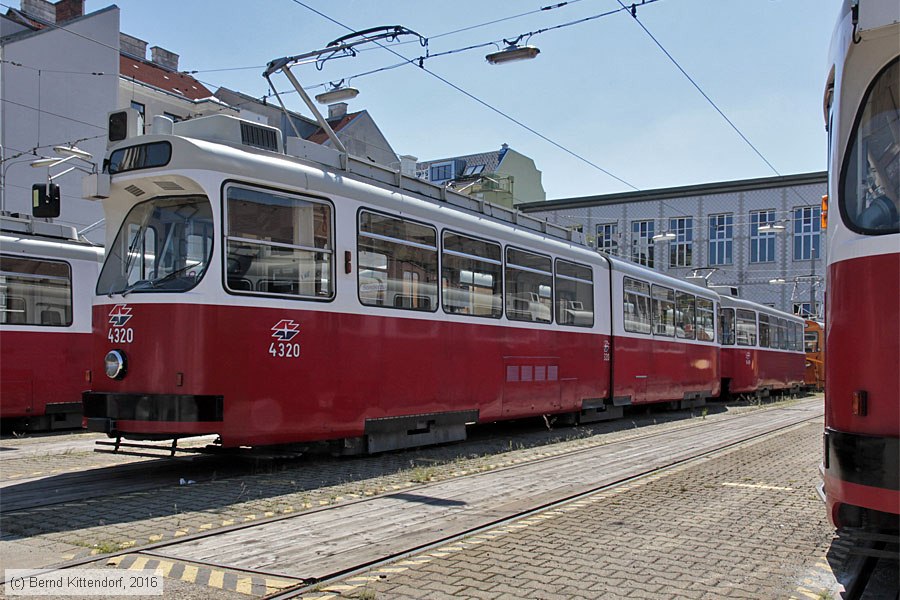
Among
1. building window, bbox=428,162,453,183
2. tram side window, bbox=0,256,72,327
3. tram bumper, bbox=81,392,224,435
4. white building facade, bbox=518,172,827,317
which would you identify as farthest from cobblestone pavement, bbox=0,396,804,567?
building window, bbox=428,162,453,183

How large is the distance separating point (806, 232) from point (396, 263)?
1663 inches

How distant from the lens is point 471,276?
11.1 meters

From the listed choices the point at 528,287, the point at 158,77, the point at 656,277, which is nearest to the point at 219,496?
the point at 528,287

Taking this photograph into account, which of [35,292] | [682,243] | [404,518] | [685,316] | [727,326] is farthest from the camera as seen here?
[682,243]

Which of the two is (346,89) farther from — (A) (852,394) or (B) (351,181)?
(A) (852,394)

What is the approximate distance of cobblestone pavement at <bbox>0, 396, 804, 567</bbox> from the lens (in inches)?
227

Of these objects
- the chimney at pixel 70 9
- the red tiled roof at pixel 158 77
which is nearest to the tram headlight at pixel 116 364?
the red tiled roof at pixel 158 77

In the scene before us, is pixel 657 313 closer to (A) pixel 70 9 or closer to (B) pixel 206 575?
(B) pixel 206 575

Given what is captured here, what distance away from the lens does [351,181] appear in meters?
9.27

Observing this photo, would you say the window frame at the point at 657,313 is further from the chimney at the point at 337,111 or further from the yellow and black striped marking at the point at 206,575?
the chimney at the point at 337,111

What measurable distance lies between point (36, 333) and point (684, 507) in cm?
1021

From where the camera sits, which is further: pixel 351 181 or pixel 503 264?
pixel 503 264

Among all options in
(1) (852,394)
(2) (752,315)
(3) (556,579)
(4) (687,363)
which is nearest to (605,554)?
(3) (556,579)

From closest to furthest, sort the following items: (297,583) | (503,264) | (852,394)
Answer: (852,394) < (297,583) < (503,264)
